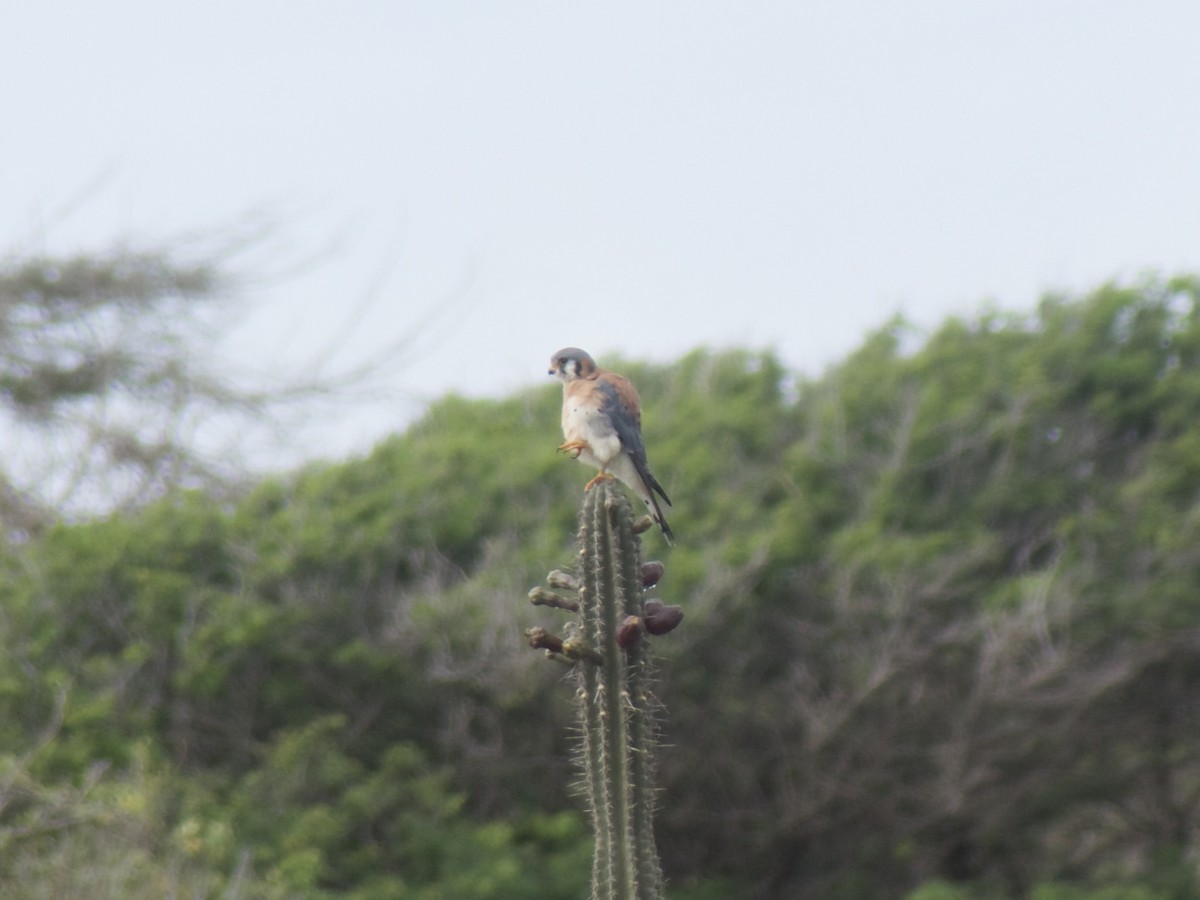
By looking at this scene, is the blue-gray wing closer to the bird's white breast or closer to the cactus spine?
the bird's white breast

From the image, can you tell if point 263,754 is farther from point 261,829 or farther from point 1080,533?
point 1080,533

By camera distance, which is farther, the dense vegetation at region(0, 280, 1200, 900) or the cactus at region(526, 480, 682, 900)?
the dense vegetation at region(0, 280, 1200, 900)

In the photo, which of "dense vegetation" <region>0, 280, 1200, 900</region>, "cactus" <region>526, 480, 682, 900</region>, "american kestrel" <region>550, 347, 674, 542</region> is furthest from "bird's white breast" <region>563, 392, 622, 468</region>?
"dense vegetation" <region>0, 280, 1200, 900</region>

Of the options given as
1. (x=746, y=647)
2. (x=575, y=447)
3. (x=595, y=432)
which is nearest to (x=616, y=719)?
(x=575, y=447)

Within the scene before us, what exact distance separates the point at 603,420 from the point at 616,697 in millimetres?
2129

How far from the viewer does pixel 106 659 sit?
11.4m

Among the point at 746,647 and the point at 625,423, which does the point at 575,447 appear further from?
the point at 746,647

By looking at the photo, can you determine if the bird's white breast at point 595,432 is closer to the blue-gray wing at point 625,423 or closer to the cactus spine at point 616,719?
the blue-gray wing at point 625,423

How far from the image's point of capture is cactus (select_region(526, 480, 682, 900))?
2.93 m

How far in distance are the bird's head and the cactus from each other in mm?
2244

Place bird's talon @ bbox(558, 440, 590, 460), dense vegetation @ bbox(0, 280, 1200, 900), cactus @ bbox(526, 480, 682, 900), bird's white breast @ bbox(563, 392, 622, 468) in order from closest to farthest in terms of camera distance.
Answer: cactus @ bbox(526, 480, 682, 900), bird's talon @ bbox(558, 440, 590, 460), bird's white breast @ bbox(563, 392, 622, 468), dense vegetation @ bbox(0, 280, 1200, 900)

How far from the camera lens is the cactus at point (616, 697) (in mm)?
2928

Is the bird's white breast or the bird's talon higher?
the bird's white breast

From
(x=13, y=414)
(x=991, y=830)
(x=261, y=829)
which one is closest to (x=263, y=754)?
(x=261, y=829)
